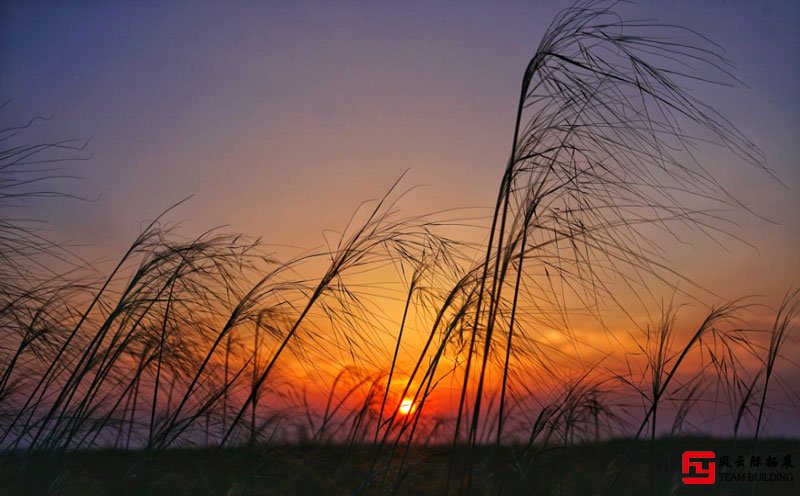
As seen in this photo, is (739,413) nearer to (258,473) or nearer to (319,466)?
(319,466)

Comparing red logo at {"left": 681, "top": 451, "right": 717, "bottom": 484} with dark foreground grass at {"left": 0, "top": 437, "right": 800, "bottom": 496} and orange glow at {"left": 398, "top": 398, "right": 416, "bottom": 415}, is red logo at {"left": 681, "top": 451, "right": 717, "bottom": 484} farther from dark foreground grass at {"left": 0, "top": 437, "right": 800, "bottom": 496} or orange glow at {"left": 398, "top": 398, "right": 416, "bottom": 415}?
orange glow at {"left": 398, "top": 398, "right": 416, "bottom": 415}

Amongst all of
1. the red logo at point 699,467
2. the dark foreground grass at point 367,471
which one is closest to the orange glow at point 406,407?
the dark foreground grass at point 367,471

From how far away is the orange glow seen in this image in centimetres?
156

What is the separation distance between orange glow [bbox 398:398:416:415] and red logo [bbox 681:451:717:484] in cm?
96

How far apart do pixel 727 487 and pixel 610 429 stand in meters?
0.36

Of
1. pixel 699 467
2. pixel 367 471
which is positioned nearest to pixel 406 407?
pixel 367 471

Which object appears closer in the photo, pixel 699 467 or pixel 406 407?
pixel 406 407

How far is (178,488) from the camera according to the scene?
68.9 inches

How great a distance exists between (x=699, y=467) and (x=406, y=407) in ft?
3.43

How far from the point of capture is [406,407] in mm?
1577

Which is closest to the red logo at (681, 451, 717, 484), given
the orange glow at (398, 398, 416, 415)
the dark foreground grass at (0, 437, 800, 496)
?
the dark foreground grass at (0, 437, 800, 496)

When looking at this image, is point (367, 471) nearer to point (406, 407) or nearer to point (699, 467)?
point (406, 407)

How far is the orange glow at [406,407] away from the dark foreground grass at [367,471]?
0.43 ft

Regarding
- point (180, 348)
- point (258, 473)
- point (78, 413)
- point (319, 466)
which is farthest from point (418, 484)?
point (78, 413)
